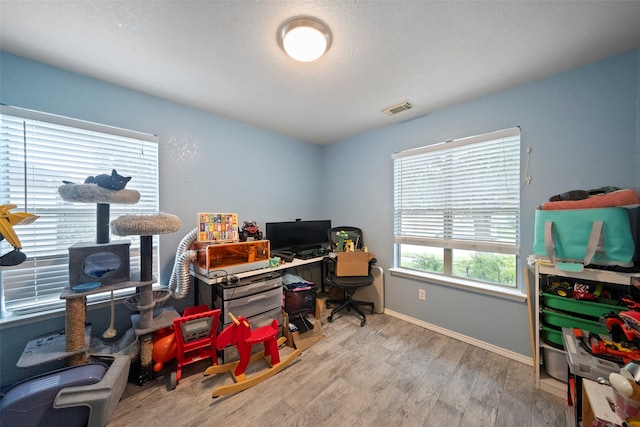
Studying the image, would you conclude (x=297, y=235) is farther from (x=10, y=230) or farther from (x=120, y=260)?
(x=10, y=230)

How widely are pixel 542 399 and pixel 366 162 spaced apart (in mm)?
2620

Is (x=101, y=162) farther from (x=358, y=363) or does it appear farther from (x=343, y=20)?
(x=358, y=363)

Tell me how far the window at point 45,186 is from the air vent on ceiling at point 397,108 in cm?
250

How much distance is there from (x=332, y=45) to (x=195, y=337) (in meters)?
2.37

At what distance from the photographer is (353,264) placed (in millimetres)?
2588

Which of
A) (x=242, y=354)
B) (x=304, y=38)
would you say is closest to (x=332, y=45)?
(x=304, y=38)

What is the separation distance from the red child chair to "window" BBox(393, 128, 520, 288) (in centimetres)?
212

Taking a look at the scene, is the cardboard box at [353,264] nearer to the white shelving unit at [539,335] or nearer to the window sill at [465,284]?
the window sill at [465,284]

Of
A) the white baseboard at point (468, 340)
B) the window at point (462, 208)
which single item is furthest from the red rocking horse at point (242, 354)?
the window at point (462, 208)

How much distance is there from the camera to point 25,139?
→ 1537 millimetres

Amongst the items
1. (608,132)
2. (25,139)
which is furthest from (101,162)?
(608,132)

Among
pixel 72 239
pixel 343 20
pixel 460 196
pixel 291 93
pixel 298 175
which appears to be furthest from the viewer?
pixel 298 175

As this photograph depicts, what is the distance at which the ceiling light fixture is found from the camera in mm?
1218

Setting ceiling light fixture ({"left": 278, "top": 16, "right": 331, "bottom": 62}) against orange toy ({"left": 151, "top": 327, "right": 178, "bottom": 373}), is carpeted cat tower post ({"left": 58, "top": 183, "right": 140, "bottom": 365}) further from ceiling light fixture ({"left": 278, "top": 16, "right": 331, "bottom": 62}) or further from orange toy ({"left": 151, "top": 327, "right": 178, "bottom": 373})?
ceiling light fixture ({"left": 278, "top": 16, "right": 331, "bottom": 62})
